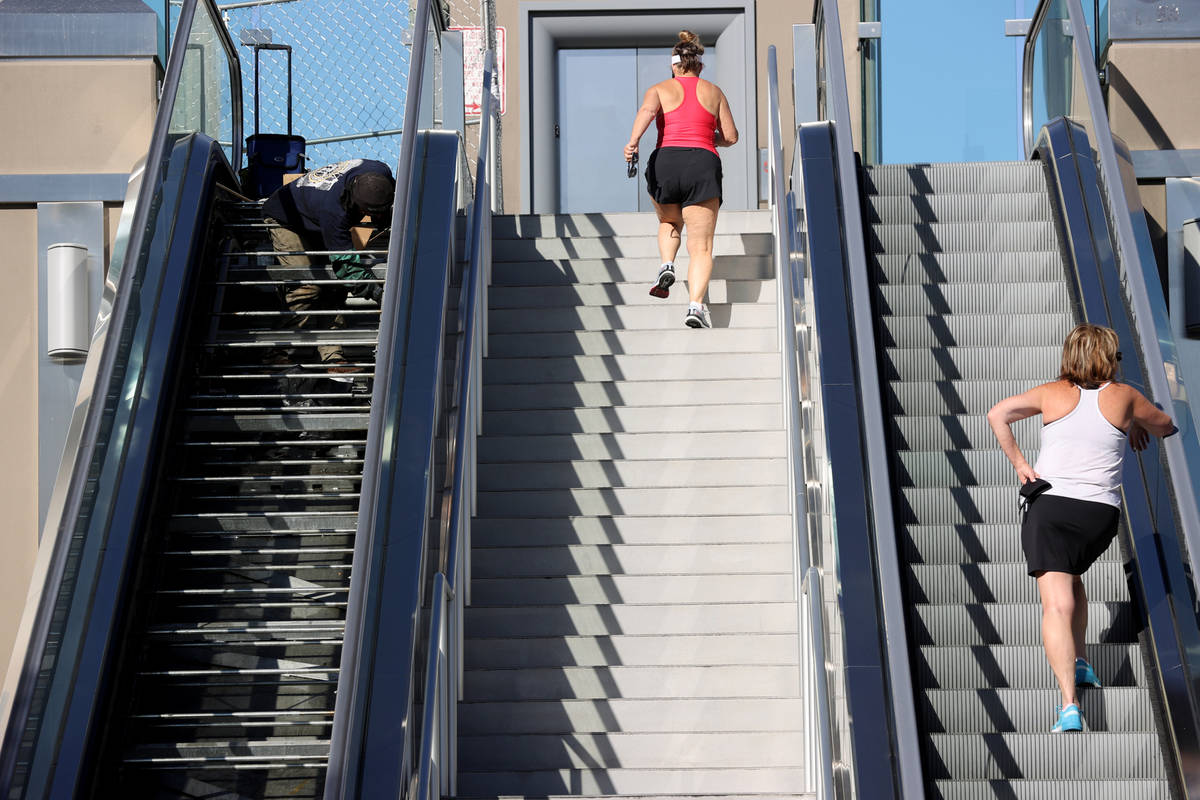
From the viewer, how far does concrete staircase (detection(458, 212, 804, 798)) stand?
602cm

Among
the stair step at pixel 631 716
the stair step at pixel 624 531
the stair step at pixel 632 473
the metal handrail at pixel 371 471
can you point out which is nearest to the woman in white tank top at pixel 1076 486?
the stair step at pixel 631 716

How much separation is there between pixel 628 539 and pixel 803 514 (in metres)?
1.32

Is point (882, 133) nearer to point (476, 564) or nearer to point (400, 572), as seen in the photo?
point (476, 564)

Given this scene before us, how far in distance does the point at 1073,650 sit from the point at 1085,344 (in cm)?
104

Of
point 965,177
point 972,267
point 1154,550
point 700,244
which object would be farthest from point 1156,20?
point 1154,550

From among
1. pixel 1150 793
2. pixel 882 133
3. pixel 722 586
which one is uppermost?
pixel 882 133

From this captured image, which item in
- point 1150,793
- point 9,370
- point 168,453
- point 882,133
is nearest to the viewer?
point 1150,793

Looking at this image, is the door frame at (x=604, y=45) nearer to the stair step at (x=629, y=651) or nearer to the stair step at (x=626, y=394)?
the stair step at (x=626, y=394)

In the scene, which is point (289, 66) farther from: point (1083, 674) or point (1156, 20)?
point (1083, 674)

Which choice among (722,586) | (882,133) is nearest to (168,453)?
(722,586)

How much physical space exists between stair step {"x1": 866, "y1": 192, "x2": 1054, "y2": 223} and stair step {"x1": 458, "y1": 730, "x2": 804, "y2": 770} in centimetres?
264

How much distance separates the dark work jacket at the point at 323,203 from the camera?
7297mm

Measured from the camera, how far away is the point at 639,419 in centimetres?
723

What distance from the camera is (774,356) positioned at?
746 centimetres
